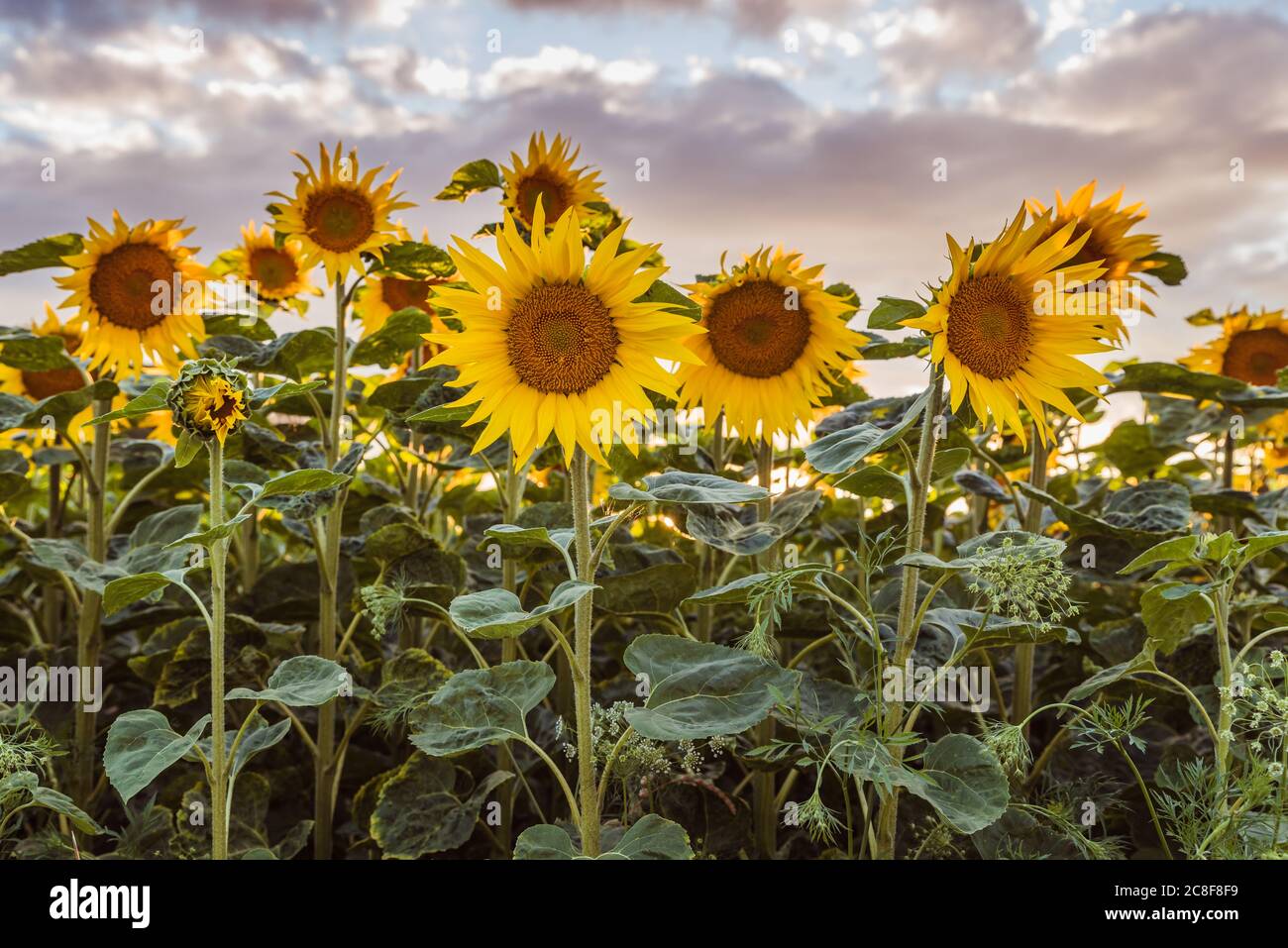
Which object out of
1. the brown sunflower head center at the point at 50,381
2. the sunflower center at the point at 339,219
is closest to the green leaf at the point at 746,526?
the sunflower center at the point at 339,219

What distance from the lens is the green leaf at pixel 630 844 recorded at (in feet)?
5.49

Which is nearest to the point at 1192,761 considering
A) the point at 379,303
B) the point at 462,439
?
the point at 462,439

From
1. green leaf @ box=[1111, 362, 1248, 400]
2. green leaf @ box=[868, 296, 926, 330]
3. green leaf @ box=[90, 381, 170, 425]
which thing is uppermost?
green leaf @ box=[868, 296, 926, 330]

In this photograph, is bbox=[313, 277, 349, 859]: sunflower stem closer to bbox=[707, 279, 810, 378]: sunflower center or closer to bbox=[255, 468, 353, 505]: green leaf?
bbox=[255, 468, 353, 505]: green leaf

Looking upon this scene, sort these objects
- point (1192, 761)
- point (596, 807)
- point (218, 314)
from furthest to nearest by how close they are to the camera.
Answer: point (218, 314) → point (1192, 761) → point (596, 807)

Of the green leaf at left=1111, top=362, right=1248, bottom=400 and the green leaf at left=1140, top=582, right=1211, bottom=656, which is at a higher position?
the green leaf at left=1111, top=362, right=1248, bottom=400

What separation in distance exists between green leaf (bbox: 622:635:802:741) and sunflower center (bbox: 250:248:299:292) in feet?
8.17

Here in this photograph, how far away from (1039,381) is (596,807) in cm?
117

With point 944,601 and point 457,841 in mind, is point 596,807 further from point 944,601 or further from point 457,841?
point 944,601

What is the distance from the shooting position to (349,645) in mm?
2869

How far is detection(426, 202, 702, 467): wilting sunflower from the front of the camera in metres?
1.73

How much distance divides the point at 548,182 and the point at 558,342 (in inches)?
48.3

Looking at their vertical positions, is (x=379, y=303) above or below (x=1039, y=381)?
above

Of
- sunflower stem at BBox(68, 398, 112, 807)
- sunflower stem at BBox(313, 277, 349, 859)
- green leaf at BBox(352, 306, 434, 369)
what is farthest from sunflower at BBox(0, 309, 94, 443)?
sunflower stem at BBox(313, 277, 349, 859)
